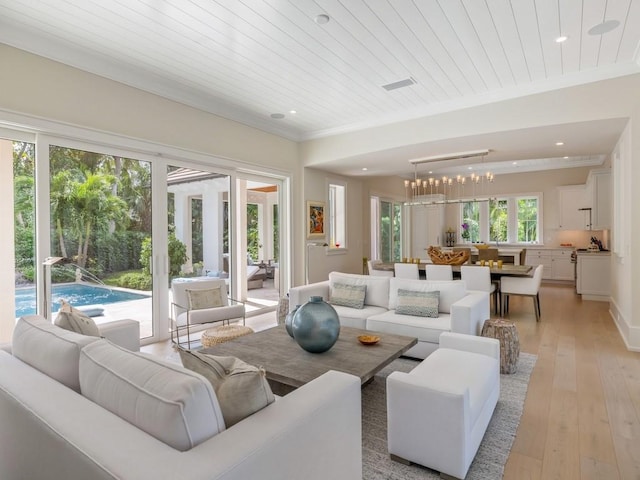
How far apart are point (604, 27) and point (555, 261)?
24.2ft

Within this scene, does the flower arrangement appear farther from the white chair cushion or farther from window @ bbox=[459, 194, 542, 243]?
the white chair cushion

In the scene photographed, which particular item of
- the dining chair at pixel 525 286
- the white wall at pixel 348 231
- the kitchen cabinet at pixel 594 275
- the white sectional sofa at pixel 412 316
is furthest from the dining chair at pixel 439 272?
the kitchen cabinet at pixel 594 275

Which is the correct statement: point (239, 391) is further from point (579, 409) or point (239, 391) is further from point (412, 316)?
point (412, 316)

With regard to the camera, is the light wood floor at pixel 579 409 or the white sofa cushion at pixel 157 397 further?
the light wood floor at pixel 579 409

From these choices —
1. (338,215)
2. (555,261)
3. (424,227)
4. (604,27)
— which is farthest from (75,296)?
(555,261)

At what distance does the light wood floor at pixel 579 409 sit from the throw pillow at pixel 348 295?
188cm

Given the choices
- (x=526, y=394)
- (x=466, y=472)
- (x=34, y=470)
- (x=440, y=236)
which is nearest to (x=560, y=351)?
(x=526, y=394)

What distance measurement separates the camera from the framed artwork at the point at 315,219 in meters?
6.71

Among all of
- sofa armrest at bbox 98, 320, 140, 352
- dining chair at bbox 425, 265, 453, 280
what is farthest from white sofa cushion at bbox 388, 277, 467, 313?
sofa armrest at bbox 98, 320, 140, 352

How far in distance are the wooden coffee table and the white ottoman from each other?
0.28 meters

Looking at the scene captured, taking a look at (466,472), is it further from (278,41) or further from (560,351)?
(278,41)

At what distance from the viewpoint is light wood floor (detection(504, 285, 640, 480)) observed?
6.69 feet

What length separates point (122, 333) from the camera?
2840mm

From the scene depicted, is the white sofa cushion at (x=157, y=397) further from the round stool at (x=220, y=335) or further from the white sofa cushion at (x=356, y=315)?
the white sofa cushion at (x=356, y=315)
